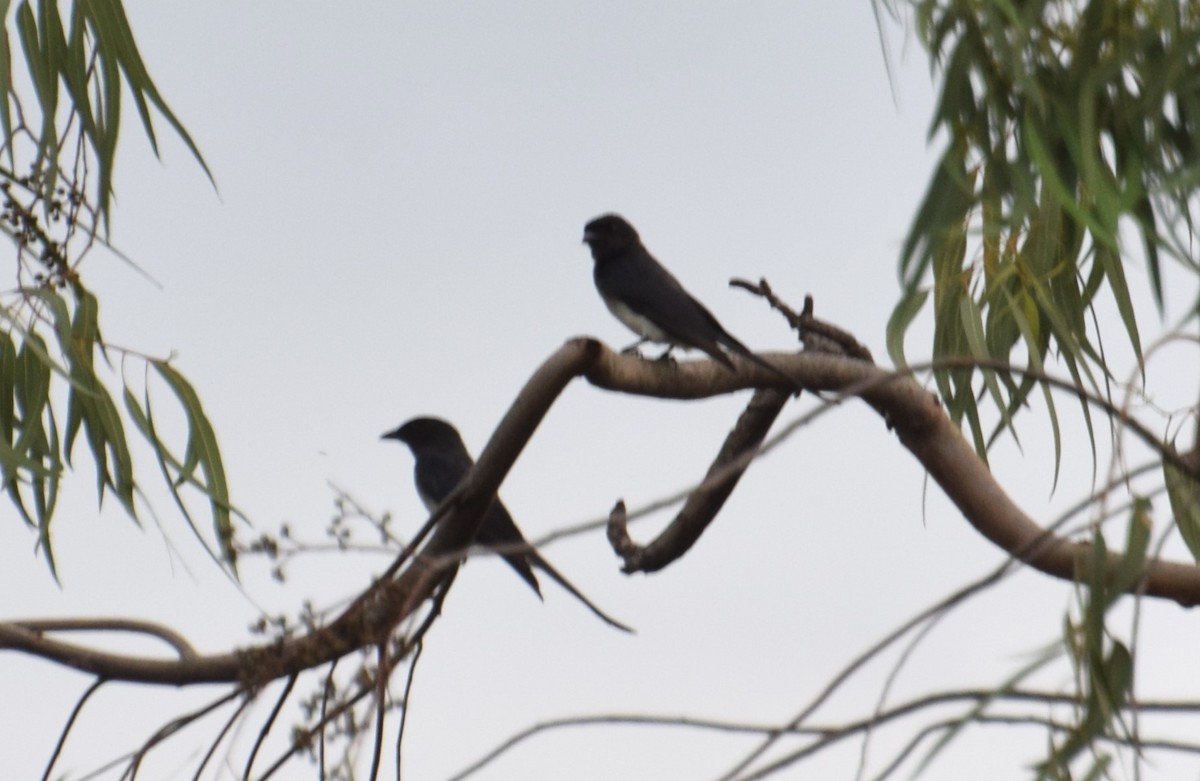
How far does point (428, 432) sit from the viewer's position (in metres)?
6.15

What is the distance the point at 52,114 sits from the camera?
3.38 metres

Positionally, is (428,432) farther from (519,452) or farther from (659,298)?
(519,452)

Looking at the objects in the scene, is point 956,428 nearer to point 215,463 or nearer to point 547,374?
point 547,374

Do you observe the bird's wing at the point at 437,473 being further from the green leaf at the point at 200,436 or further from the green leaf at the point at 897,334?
the green leaf at the point at 897,334

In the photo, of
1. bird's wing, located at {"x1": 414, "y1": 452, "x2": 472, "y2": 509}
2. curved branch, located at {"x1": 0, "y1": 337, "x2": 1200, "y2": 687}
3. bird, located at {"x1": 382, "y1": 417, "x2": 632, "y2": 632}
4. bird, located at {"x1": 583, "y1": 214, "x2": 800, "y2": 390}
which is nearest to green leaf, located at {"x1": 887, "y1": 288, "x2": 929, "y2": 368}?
curved branch, located at {"x1": 0, "y1": 337, "x2": 1200, "y2": 687}

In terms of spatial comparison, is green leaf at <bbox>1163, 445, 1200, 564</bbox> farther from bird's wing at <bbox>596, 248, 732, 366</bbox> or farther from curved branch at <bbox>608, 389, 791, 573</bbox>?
bird's wing at <bbox>596, 248, 732, 366</bbox>

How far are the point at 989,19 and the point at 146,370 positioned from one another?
188 centimetres

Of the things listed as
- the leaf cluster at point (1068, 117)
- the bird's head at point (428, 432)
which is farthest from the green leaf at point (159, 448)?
the bird's head at point (428, 432)

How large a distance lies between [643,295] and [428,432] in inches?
58.8

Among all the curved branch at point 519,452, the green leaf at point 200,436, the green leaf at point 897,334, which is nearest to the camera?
the curved branch at point 519,452

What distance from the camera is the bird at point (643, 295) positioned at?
14.2 feet

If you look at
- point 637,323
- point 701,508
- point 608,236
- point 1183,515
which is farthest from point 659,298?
point 1183,515

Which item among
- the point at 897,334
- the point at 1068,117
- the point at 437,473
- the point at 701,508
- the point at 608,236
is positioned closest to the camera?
the point at 1068,117

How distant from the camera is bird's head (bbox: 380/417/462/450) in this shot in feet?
20.1
